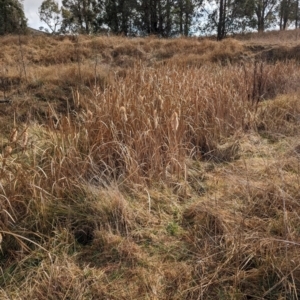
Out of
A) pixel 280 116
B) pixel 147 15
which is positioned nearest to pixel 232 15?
pixel 147 15

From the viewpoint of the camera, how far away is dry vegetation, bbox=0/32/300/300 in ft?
4.60

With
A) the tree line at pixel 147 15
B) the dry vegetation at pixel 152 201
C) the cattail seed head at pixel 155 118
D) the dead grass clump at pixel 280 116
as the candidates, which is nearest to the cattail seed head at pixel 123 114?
the dry vegetation at pixel 152 201

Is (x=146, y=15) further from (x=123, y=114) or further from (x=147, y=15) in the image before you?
(x=123, y=114)

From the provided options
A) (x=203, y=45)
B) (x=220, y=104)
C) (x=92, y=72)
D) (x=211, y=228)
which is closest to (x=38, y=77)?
(x=92, y=72)

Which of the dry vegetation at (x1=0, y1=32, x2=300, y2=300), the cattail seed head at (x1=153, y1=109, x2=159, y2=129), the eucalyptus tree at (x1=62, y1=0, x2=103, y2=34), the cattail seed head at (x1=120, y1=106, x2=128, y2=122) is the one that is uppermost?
the eucalyptus tree at (x1=62, y1=0, x2=103, y2=34)

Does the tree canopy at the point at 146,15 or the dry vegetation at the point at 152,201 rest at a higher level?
the tree canopy at the point at 146,15

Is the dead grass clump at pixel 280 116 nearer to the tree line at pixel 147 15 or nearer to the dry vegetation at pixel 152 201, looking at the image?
→ the dry vegetation at pixel 152 201

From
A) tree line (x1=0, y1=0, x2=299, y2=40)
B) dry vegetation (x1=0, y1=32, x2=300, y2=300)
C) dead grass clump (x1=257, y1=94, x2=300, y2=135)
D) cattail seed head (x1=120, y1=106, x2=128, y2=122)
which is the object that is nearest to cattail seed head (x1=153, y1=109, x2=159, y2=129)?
dry vegetation (x1=0, y1=32, x2=300, y2=300)

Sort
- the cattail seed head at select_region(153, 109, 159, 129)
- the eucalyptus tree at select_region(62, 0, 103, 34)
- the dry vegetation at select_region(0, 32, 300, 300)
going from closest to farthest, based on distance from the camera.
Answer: the dry vegetation at select_region(0, 32, 300, 300), the cattail seed head at select_region(153, 109, 159, 129), the eucalyptus tree at select_region(62, 0, 103, 34)

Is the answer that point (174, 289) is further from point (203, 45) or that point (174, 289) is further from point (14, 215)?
point (203, 45)

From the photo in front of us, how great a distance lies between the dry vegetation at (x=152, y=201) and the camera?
140 cm

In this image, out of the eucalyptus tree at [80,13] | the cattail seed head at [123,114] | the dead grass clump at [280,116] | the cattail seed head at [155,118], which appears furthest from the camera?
the eucalyptus tree at [80,13]

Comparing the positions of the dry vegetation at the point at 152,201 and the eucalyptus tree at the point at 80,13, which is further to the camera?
the eucalyptus tree at the point at 80,13

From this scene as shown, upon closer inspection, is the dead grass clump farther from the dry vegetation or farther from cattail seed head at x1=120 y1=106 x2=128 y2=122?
cattail seed head at x1=120 y1=106 x2=128 y2=122
